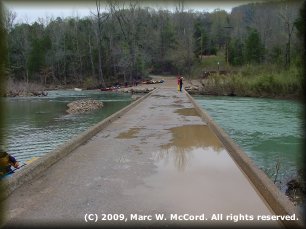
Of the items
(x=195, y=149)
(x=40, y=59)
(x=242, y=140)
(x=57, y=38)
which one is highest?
(x=57, y=38)

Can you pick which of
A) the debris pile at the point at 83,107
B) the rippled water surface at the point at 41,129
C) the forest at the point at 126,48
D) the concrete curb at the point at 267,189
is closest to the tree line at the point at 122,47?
the forest at the point at 126,48

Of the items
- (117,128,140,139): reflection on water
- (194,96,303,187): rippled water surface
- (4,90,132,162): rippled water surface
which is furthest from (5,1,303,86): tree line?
(117,128,140,139): reflection on water

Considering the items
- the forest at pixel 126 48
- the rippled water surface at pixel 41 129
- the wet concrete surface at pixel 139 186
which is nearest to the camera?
the wet concrete surface at pixel 139 186

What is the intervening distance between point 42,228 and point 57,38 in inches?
2693

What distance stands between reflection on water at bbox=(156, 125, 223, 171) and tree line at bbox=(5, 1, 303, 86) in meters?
45.0

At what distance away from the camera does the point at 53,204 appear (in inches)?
176

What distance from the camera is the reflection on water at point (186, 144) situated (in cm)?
721

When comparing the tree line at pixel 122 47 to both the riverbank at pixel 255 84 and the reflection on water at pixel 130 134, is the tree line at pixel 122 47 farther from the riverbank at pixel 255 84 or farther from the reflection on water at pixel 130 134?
the reflection on water at pixel 130 134

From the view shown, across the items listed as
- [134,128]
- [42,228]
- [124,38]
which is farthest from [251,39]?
[42,228]

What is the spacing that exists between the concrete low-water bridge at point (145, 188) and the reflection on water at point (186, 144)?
2cm

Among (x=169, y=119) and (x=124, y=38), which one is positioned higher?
(x=124, y=38)

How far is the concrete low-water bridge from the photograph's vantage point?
13.0 ft

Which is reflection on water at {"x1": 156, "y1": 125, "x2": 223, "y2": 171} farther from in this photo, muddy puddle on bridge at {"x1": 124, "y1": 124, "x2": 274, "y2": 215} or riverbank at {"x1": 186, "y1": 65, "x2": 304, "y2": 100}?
riverbank at {"x1": 186, "y1": 65, "x2": 304, "y2": 100}

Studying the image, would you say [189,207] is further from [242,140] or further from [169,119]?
[242,140]
